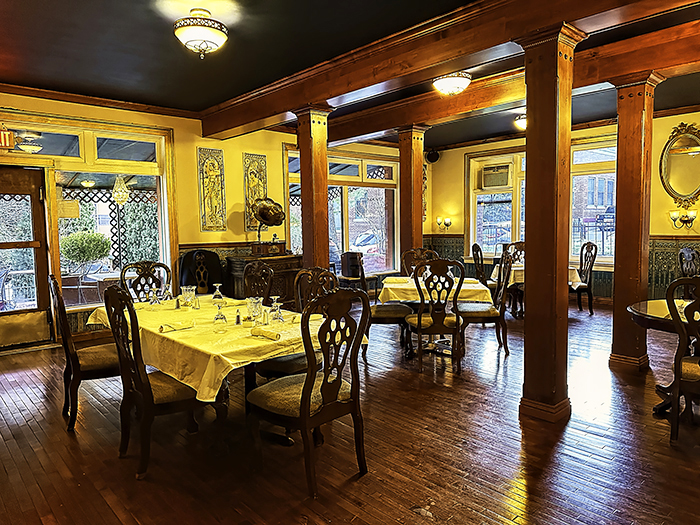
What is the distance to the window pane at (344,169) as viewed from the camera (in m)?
9.09

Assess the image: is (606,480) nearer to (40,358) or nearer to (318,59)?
(318,59)

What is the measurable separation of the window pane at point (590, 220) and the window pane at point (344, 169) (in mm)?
3882

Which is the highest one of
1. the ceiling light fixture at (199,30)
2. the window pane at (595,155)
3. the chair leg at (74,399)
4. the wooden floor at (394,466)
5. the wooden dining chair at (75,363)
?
the ceiling light fixture at (199,30)

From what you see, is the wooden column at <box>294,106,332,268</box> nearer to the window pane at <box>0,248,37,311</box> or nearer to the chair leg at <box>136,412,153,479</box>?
the chair leg at <box>136,412,153,479</box>

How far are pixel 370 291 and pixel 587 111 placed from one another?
4.74m

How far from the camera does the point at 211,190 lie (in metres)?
7.21

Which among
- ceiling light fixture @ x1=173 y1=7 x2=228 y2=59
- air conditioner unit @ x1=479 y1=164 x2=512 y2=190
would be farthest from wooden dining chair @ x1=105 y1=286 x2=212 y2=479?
air conditioner unit @ x1=479 y1=164 x2=512 y2=190

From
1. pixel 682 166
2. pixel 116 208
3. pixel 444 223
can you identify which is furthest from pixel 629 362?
pixel 116 208

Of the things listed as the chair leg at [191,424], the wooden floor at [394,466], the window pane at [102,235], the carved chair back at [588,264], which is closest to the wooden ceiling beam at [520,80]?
the wooden floor at [394,466]

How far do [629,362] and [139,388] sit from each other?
4099 mm

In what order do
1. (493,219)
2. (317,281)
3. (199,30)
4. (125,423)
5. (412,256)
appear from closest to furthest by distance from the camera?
(125,423) < (199,30) < (317,281) < (412,256) < (493,219)

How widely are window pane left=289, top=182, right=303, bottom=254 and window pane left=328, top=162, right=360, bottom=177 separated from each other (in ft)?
2.51

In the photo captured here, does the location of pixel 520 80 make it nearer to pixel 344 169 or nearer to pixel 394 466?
pixel 394 466

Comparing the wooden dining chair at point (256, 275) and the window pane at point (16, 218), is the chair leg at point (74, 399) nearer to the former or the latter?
the wooden dining chair at point (256, 275)
